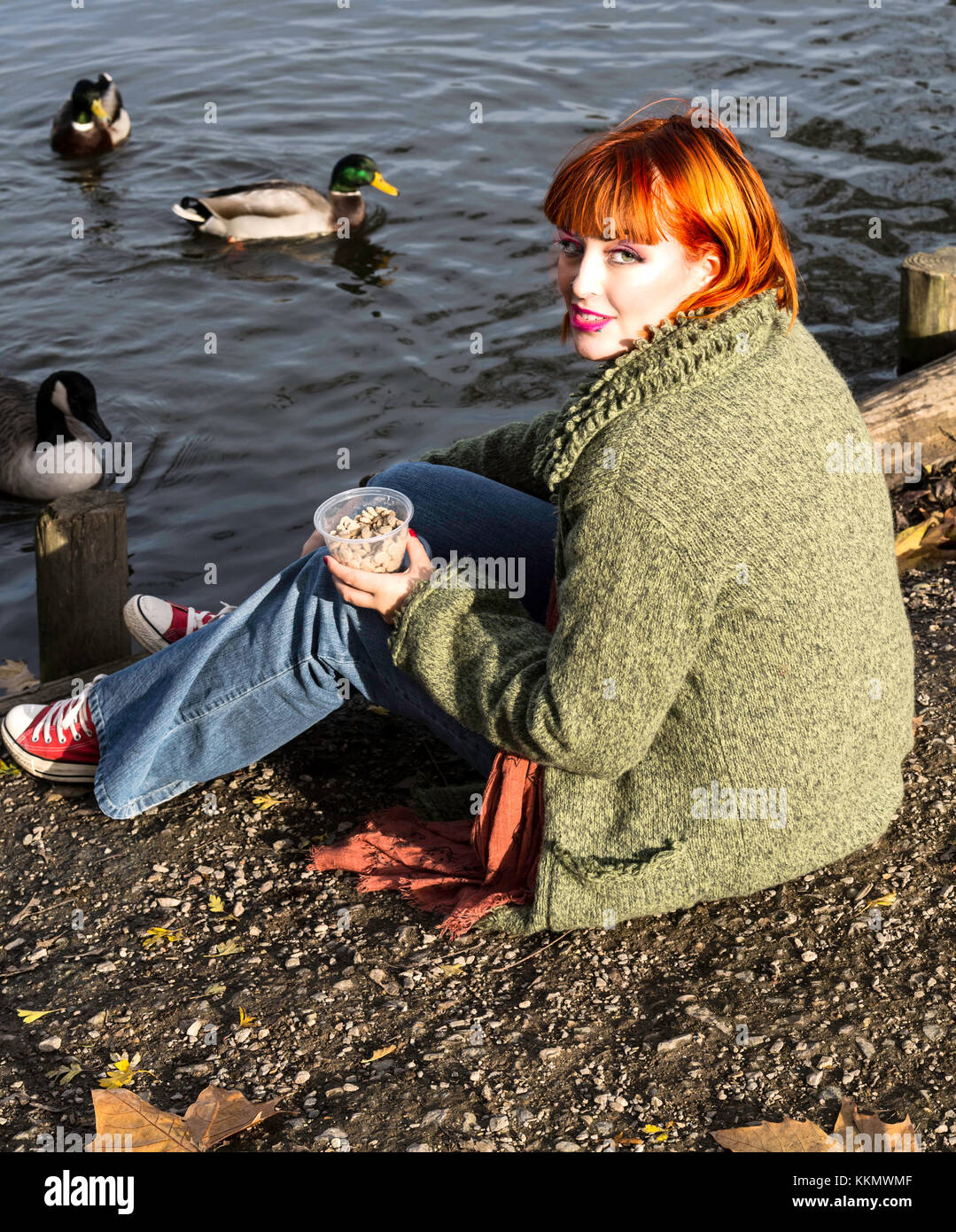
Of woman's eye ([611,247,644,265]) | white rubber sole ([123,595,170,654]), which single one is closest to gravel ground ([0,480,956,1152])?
white rubber sole ([123,595,170,654])

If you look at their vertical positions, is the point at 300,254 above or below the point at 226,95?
below

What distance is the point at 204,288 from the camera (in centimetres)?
938

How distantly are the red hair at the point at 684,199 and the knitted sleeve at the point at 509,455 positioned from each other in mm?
1019

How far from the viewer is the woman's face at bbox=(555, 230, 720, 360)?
8.58 feet

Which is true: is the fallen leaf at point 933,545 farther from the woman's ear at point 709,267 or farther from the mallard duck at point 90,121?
the mallard duck at point 90,121

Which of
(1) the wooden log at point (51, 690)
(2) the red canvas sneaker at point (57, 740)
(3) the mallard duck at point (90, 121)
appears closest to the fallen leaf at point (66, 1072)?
(2) the red canvas sneaker at point (57, 740)

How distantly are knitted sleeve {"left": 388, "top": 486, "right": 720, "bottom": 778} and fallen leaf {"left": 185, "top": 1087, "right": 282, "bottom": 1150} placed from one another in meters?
0.92

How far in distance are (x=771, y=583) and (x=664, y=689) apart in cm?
29

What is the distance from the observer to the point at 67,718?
377cm

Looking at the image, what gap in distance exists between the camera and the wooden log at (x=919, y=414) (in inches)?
206

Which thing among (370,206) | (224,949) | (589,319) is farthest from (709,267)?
(370,206)
